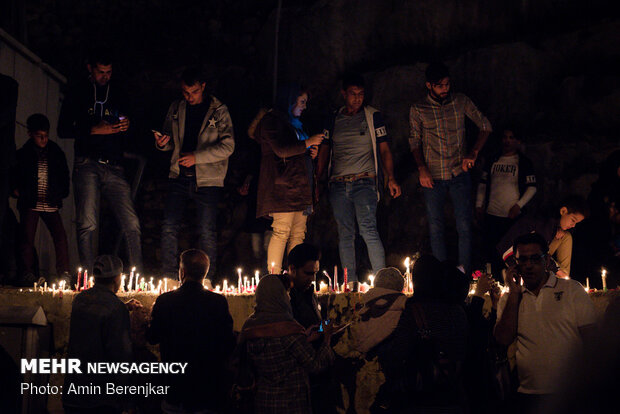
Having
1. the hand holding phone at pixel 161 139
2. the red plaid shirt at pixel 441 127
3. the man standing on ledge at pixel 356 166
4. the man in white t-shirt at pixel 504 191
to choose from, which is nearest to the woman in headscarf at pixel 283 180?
the man standing on ledge at pixel 356 166

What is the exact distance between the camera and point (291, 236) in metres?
7.25

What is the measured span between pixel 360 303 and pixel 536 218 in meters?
2.36

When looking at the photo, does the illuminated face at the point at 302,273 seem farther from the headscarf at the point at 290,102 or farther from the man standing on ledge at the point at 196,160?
the headscarf at the point at 290,102

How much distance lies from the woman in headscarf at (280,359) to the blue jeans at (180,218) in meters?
2.67

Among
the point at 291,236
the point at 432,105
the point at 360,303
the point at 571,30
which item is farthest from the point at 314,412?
the point at 571,30

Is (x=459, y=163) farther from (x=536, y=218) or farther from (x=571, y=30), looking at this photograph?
(x=571, y=30)

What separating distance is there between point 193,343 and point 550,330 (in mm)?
2464

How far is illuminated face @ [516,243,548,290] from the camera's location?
4809mm

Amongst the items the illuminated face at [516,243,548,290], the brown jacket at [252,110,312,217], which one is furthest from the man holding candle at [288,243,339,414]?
the brown jacket at [252,110,312,217]

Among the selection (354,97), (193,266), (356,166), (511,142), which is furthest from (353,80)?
(193,266)

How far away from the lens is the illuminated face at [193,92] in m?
7.45

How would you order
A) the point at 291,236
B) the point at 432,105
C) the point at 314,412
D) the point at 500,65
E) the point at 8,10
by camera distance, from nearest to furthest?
the point at 314,412
the point at 291,236
the point at 432,105
the point at 8,10
the point at 500,65

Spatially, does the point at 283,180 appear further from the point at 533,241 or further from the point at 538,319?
the point at 538,319

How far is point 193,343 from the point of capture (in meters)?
4.60
